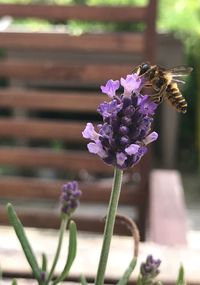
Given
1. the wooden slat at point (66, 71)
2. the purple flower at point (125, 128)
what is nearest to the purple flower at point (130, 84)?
the purple flower at point (125, 128)

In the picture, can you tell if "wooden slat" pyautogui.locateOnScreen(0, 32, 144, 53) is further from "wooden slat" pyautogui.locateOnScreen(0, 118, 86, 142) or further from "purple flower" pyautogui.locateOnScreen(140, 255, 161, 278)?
"purple flower" pyautogui.locateOnScreen(140, 255, 161, 278)

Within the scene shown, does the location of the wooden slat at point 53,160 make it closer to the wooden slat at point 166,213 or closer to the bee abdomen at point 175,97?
the wooden slat at point 166,213

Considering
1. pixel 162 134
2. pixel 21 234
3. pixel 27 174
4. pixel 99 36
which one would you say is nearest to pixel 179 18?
pixel 162 134

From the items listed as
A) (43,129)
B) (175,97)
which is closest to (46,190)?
(43,129)

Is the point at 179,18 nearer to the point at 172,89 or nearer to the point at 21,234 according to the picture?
the point at 172,89

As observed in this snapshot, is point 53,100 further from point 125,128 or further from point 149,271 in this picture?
point 125,128
